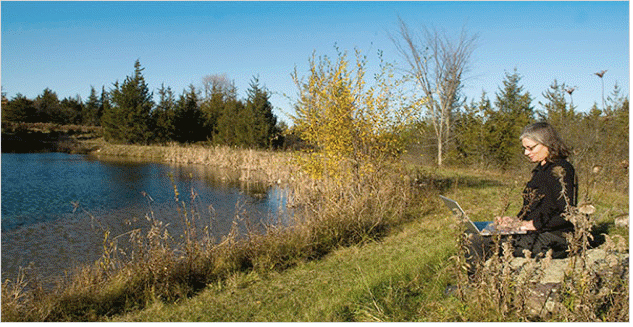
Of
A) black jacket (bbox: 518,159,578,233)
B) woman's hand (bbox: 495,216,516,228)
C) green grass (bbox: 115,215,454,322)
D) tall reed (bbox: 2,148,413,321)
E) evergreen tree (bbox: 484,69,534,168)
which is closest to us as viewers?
woman's hand (bbox: 495,216,516,228)

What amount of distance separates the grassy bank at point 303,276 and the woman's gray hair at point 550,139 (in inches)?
12.8

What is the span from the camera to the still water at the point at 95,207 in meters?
7.40

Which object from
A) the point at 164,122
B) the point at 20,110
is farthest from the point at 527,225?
the point at 20,110

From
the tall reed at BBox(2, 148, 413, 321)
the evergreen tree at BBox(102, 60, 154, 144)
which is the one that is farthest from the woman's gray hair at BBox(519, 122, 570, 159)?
the evergreen tree at BBox(102, 60, 154, 144)

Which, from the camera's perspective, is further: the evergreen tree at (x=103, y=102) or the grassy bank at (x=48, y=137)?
the evergreen tree at (x=103, y=102)

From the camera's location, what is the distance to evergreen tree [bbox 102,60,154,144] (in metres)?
32.2

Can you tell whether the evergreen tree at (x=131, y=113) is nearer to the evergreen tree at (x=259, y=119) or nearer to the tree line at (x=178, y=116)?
the tree line at (x=178, y=116)

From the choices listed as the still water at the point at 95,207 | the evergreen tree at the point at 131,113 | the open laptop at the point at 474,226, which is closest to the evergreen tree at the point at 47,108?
the evergreen tree at the point at 131,113

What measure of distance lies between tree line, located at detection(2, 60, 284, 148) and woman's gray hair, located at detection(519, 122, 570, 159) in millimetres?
24197

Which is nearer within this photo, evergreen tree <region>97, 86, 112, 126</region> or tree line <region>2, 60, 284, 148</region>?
tree line <region>2, 60, 284, 148</region>

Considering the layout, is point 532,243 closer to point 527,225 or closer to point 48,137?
point 527,225

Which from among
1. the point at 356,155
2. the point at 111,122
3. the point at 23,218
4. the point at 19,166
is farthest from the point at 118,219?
the point at 111,122

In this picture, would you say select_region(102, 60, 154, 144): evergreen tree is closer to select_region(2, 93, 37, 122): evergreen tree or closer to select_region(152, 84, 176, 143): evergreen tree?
select_region(152, 84, 176, 143): evergreen tree

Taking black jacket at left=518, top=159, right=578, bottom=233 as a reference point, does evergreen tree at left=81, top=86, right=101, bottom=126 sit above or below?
above
